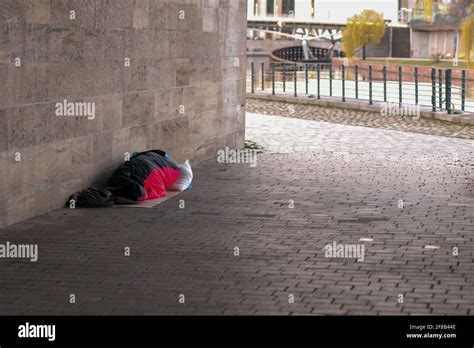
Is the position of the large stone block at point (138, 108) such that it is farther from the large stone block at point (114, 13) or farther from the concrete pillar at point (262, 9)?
the concrete pillar at point (262, 9)

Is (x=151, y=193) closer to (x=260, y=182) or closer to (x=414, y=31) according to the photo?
(x=260, y=182)

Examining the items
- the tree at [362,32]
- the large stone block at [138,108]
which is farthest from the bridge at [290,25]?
the large stone block at [138,108]

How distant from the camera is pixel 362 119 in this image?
24062mm

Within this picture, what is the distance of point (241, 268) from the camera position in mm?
8070

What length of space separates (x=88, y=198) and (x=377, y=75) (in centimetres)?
4872

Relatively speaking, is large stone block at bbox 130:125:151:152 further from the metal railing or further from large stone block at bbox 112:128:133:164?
the metal railing

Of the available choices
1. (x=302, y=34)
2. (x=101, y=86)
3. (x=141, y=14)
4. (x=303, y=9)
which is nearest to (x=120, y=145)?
(x=101, y=86)

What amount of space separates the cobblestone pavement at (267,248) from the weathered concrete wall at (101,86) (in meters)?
0.53

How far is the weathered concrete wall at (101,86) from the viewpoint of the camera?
32.7ft

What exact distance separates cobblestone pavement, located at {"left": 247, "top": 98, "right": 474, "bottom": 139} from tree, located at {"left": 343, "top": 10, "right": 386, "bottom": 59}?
6452 centimetres

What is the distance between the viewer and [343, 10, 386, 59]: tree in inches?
3669

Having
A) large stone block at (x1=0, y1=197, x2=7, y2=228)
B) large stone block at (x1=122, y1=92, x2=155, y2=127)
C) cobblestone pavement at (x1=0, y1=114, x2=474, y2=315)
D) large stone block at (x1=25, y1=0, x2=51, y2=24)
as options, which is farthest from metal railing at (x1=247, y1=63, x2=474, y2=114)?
large stone block at (x1=0, y1=197, x2=7, y2=228)

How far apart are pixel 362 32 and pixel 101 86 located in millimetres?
84288

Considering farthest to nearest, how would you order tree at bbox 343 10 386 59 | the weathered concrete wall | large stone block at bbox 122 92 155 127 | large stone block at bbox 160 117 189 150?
tree at bbox 343 10 386 59 < large stone block at bbox 160 117 189 150 < large stone block at bbox 122 92 155 127 < the weathered concrete wall
